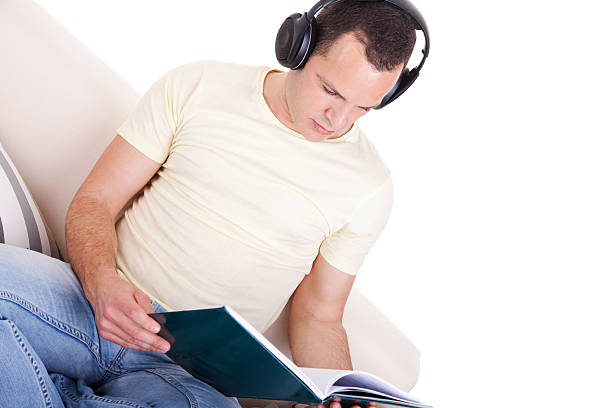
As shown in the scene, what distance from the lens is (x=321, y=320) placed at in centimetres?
153

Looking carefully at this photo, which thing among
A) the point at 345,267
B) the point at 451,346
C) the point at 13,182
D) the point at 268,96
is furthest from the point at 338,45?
the point at 451,346

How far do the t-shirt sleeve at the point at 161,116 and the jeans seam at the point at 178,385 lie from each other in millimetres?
482

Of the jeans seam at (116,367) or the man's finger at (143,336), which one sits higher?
the man's finger at (143,336)

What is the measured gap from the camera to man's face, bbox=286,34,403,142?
129 centimetres

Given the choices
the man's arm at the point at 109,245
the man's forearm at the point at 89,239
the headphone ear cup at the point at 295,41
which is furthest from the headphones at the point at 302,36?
the man's forearm at the point at 89,239

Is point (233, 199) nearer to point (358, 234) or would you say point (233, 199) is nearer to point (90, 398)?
point (358, 234)

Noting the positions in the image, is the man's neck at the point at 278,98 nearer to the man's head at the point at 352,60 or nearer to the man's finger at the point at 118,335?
the man's head at the point at 352,60

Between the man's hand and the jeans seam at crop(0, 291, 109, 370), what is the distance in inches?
1.9

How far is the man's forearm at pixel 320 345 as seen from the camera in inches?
57.4

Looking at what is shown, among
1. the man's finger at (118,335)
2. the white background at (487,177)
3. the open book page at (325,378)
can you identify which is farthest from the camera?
the white background at (487,177)

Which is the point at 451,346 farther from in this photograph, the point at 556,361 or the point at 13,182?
the point at 13,182

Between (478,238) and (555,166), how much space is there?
0.29 metres

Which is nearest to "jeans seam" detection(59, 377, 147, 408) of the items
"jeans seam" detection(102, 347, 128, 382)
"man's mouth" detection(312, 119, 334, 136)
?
"jeans seam" detection(102, 347, 128, 382)

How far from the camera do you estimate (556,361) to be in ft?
6.21
